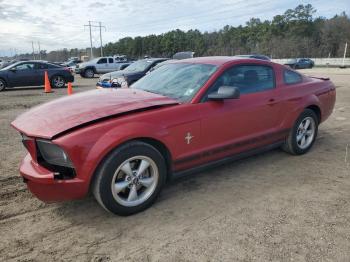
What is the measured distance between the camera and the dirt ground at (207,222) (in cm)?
277

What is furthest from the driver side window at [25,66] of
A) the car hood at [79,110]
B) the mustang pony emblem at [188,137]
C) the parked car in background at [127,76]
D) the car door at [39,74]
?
the mustang pony emblem at [188,137]

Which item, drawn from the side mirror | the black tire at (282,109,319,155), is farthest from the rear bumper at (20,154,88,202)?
the black tire at (282,109,319,155)

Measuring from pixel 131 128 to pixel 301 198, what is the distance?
81.4 inches

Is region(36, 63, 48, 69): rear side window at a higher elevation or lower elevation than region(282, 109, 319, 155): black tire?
higher

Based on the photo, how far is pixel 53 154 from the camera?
311cm

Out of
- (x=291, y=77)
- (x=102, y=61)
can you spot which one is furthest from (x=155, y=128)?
(x=102, y=61)

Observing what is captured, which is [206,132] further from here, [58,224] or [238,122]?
[58,224]

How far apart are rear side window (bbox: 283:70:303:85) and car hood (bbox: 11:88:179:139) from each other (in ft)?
6.74

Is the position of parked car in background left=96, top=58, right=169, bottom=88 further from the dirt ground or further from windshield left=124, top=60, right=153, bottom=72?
the dirt ground

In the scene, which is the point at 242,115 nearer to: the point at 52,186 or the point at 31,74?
the point at 52,186

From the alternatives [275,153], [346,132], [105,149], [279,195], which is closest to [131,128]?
[105,149]

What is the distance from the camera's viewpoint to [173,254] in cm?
274

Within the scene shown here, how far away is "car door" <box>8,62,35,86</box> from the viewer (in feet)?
49.3

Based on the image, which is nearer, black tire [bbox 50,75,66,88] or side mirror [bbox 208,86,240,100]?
side mirror [bbox 208,86,240,100]
